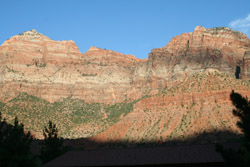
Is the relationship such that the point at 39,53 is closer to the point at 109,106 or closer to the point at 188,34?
the point at 109,106

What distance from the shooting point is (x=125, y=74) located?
179 metres

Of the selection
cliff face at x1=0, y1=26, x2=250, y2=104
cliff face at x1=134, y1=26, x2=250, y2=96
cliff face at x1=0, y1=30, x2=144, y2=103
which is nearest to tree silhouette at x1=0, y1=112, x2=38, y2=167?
cliff face at x1=134, y1=26, x2=250, y2=96

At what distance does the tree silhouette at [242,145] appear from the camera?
1190 inches

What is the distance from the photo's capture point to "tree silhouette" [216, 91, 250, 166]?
99.2ft

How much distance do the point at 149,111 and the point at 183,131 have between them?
2285cm

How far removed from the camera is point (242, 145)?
33312mm

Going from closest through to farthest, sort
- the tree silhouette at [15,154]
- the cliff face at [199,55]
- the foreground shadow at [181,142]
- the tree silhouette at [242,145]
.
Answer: the tree silhouette at [242,145] → the tree silhouette at [15,154] → the foreground shadow at [181,142] → the cliff face at [199,55]

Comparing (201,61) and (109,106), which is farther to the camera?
(109,106)

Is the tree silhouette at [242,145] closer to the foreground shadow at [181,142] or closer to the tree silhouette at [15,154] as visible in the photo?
the tree silhouette at [15,154]

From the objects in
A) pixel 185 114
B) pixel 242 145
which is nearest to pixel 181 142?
pixel 185 114

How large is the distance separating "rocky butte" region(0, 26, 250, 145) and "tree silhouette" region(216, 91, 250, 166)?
52.8m

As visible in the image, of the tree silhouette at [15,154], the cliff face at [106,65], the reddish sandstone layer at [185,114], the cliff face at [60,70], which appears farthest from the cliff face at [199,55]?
the tree silhouette at [15,154]

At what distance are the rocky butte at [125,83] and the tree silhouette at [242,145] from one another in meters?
52.8

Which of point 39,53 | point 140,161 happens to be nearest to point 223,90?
point 140,161
